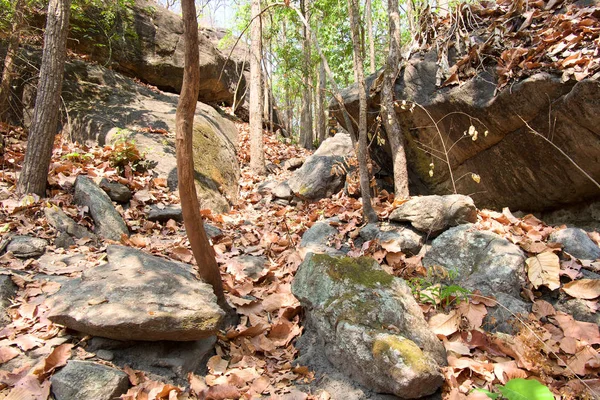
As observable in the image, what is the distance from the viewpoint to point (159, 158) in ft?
20.9

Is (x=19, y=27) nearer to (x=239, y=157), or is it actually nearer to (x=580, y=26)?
(x=239, y=157)

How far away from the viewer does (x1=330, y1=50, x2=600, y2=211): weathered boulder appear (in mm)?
4020

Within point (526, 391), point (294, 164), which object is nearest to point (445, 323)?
point (526, 391)

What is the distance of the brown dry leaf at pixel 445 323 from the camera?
9.96 feet

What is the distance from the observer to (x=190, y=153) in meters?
2.95

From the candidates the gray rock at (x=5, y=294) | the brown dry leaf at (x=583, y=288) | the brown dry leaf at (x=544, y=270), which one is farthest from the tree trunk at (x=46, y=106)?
the brown dry leaf at (x=583, y=288)

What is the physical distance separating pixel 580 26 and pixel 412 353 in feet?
13.1

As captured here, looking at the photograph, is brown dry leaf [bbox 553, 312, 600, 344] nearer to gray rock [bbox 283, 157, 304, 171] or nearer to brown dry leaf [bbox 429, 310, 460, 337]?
brown dry leaf [bbox 429, 310, 460, 337]

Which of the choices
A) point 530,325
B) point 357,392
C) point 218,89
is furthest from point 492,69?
point 218,89

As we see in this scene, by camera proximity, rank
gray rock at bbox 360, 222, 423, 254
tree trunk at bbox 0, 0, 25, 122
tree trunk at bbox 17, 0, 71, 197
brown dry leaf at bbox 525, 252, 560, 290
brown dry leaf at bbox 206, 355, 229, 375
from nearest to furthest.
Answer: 1. brown dry leaf at bbox 206, 355, 229, 375
2. brown dry leaf at bbox 525, 252, 560, 290
3. gray rock at bbox 360, 222, 423, 254
4. tree trunk at bbox 17, 0, 71, 197
5. tree trunk at bbox 0, 0, 25, 122

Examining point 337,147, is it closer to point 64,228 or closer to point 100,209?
point 100,209

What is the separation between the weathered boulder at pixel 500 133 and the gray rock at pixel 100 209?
3.33 m

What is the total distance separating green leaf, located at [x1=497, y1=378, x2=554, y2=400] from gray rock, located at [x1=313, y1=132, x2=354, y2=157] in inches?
212

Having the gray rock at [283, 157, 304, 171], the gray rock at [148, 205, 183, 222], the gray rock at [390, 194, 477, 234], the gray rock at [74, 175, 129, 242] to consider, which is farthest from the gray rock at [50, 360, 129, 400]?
the gray rock at [283, 157, 304, 171]
